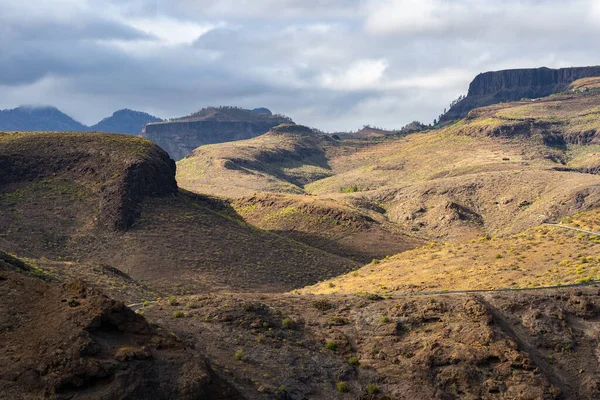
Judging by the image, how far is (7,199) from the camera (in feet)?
266

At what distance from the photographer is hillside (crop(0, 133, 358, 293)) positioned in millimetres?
71125

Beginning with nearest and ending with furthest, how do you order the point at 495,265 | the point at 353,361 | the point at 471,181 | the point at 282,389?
the point at 282,389, the point at 353,361, the point at 495,265, the point at 471,181

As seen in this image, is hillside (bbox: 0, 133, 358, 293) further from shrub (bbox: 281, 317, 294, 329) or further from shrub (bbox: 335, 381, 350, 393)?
shrub (bbox: 335, 381, 350, 393)

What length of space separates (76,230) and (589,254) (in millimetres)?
53110

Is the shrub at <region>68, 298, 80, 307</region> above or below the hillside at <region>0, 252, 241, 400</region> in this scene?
above

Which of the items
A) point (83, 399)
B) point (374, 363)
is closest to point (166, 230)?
point (374, 363)

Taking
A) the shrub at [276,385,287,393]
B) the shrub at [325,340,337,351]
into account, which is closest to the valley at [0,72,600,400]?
Result: the shrub at [276,385,287,393]

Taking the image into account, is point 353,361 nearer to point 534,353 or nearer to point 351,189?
point 534,353

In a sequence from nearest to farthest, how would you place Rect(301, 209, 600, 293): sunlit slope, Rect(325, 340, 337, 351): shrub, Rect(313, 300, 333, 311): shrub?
1. Rect(325, 340, 337, 351): shrub
2. Rect(313, 300, 333, 311): shrub
3. Rect(301, 209, 600, 293): sunlit slope

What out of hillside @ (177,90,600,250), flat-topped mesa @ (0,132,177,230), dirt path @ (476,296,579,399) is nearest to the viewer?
dirt path @ (476,296,579,399)

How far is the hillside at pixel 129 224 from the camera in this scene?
71.1 m

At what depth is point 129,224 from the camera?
260 ft

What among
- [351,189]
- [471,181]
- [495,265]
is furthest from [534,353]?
[351,189]

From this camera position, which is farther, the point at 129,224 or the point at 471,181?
the point at 471,181
